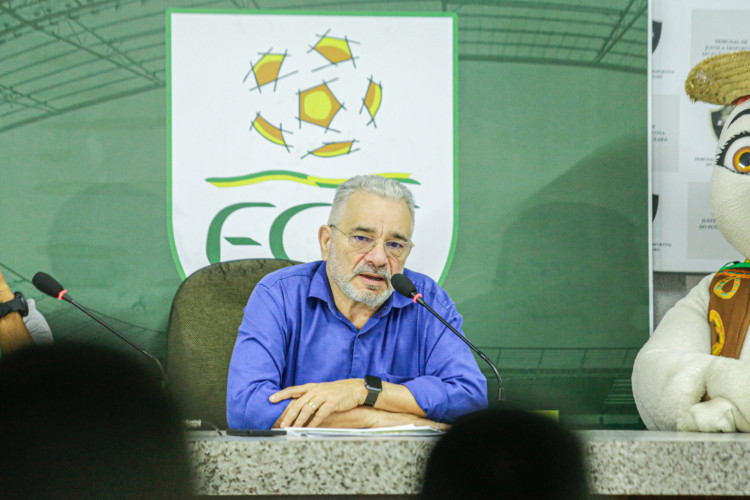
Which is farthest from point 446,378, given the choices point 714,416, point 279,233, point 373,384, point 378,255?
point 279,233

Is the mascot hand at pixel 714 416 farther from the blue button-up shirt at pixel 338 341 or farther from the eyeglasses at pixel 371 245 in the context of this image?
the eyeglasses at pixel 371 245

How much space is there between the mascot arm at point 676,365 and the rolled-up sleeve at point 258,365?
892mm

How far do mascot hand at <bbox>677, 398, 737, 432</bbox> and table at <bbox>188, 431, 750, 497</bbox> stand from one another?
86cm

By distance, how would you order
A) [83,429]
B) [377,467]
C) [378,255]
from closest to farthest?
[83,429], [377,467], [378,255]

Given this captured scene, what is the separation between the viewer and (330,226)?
206 cm

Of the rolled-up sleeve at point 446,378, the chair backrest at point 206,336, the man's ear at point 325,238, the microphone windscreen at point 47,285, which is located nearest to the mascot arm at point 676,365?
the rolled-up sleeve at point 446,378

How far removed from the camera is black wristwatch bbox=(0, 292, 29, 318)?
198 cm

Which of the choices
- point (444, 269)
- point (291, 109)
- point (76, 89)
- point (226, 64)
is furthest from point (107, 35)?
point (444, 269)

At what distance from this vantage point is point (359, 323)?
1983 mm

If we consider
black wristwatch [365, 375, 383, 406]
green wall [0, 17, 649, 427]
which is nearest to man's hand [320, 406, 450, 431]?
black wristwatch [365, 375, 383, 406]

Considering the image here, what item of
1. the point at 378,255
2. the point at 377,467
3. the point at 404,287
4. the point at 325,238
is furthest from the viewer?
the point at 325,238

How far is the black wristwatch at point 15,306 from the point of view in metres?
1.98

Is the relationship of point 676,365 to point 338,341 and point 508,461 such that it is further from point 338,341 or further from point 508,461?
point 508,461

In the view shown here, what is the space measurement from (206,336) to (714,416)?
1325mm
